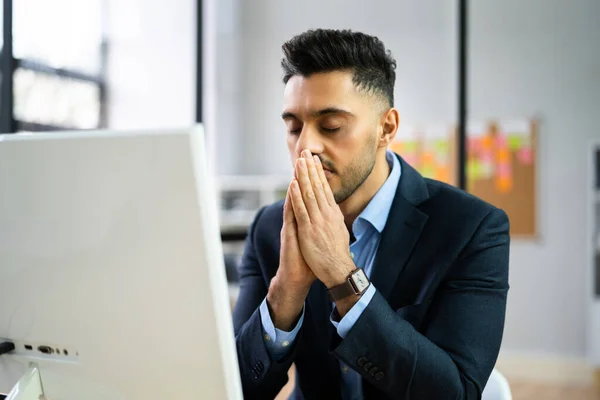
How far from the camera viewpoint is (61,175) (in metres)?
0.71

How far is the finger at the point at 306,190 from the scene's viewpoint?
3.53 feet

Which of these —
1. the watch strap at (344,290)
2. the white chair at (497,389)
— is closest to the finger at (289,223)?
the watch strap at (344,290)

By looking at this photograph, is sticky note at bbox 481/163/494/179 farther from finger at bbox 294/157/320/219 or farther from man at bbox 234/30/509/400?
finger at bbox 294/157/320/219

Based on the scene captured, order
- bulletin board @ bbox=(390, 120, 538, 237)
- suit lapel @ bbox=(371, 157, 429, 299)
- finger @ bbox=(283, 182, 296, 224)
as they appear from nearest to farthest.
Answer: finger @ bbox=(283, 182, 296, 224)
suit lapel @ bbox=(371, 157, 429, 299)
bulletin board @ bbox=(390, 120, 538, 237)

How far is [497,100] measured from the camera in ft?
16.7

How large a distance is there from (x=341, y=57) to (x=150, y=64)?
4.40m

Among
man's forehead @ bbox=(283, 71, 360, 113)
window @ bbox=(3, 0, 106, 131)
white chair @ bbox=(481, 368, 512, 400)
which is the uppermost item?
window @ bbox=(3, 0, 106, 131)

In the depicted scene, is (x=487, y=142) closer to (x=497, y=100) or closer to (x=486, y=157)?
(x=486, y=157)

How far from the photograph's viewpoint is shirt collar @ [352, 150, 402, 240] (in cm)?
134

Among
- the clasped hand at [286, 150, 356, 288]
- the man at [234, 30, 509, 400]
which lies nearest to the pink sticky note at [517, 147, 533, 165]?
the man at [234, 30, 509, 400]

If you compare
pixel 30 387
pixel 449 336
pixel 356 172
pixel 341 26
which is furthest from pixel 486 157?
pixel 30 387

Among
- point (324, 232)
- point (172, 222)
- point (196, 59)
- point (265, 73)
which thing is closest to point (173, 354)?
point (172, 222)

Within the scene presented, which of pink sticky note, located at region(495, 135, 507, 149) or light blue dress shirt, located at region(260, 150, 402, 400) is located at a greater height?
pink sticky note, located at region(495, 135, 507, 149)

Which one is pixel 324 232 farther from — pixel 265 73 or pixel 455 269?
pixel 265 73
